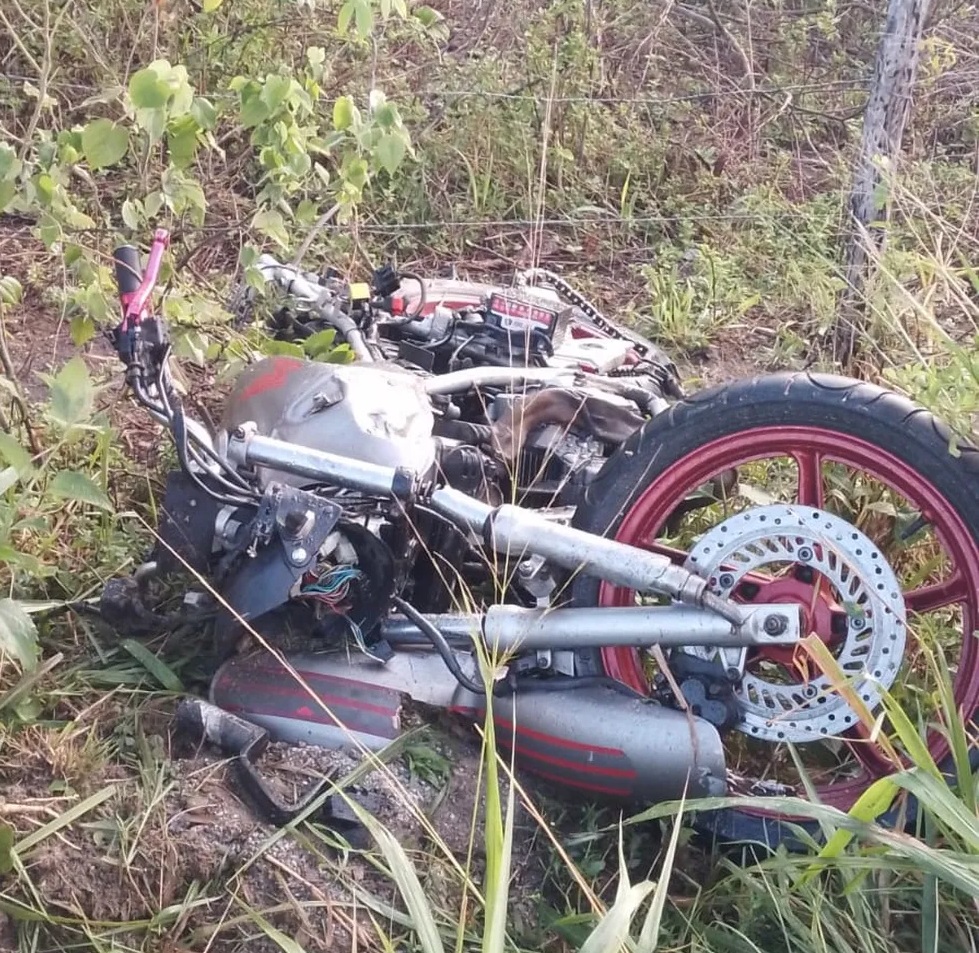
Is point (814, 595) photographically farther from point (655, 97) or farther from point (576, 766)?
point (655, 97)

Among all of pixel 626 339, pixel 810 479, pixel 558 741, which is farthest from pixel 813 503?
pixel 626 339

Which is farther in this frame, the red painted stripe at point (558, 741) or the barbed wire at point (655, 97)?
the barbed wire at point (655, 97)

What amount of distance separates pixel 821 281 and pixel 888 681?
2791 millimetres

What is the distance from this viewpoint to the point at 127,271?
2416 mm

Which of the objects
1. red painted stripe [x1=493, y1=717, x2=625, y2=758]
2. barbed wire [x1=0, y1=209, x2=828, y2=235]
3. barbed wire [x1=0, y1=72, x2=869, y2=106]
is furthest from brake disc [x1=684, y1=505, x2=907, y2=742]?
barbed wire [x1=0, y1=72, x2=869, y2=106]

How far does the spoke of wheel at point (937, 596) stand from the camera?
2.39m

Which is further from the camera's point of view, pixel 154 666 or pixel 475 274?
pixel 475 274

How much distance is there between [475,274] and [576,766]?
3.15 meters

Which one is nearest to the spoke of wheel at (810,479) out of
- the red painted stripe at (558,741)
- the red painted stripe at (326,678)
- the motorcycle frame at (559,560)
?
the motorcycle frame at (559,560)

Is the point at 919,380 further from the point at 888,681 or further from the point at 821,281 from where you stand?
the point at 821,281

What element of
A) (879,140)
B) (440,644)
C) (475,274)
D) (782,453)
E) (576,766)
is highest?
(879,140)

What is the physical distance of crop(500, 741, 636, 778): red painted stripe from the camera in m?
2.31

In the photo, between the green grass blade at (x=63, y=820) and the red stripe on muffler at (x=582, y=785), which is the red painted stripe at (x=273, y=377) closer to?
the green grass blade at (x=63, y=820)

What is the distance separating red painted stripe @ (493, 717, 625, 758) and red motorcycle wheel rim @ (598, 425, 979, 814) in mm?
218
